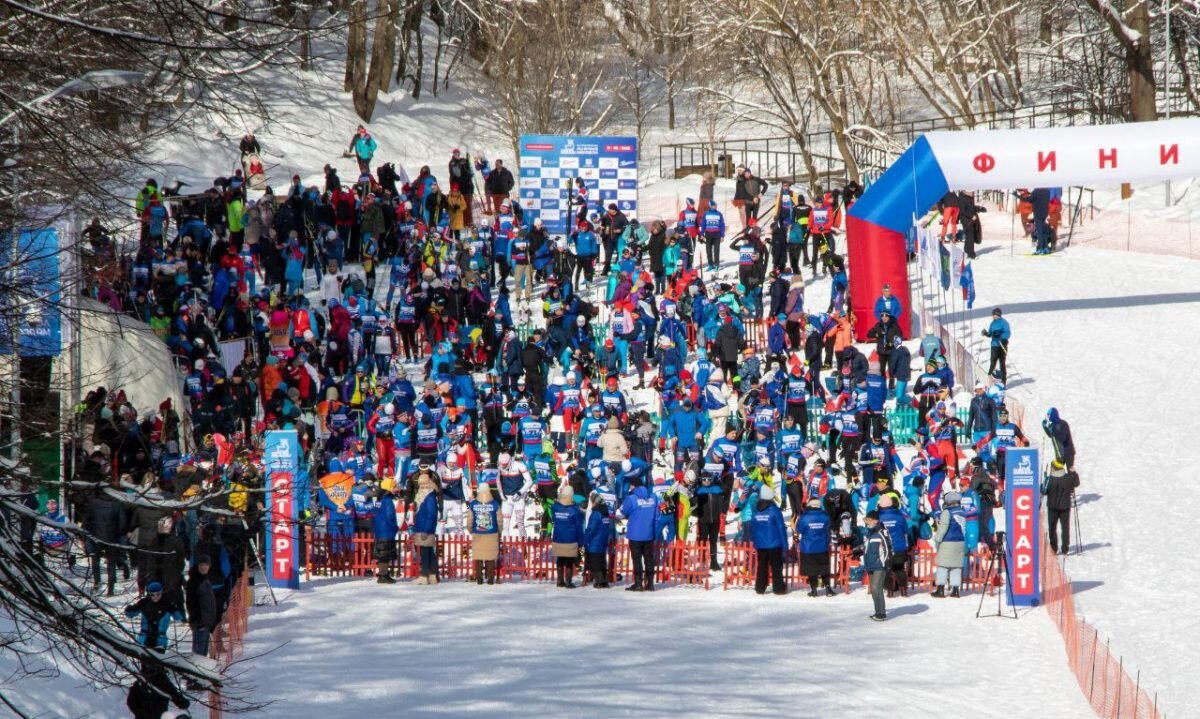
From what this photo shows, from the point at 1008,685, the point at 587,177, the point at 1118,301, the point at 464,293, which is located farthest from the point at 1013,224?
the point at 1008,685

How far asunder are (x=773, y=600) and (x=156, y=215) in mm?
14453

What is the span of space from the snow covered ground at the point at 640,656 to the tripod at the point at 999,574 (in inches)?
8.1

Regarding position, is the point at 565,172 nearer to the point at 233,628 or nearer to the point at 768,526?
the point at 768,526

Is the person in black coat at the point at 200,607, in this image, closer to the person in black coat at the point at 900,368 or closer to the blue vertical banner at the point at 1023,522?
the blue vertical banner at the point at 1023,522

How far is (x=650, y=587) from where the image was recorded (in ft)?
61.0

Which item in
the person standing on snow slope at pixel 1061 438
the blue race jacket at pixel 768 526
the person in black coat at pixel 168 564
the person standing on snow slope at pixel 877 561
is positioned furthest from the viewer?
the person standing on snow slope at pixel 1061 438

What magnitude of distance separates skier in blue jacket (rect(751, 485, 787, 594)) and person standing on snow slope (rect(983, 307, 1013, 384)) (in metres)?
7.35

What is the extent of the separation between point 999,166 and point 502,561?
12.4m

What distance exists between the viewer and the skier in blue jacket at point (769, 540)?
18062 mm

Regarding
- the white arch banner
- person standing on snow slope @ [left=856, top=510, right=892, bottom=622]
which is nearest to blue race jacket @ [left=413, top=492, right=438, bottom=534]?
person standing on snow slope @ [left=856, top=510, right=892, bottom=622]

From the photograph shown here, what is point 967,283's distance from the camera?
2739 cm

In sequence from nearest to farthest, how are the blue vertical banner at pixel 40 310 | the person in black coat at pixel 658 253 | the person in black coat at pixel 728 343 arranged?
the blue vertical banner at pixel 40 310
the person in black coat at pixel 728 343
the person in black coat at pixel 658 253

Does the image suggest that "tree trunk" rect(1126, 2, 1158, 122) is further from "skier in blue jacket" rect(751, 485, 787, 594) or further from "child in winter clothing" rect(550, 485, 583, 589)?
"child in winter clothing" rect(550, 485, 583, 589)

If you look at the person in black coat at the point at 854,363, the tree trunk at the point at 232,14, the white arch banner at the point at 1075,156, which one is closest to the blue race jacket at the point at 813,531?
the person in black coat at the point at 854,363
